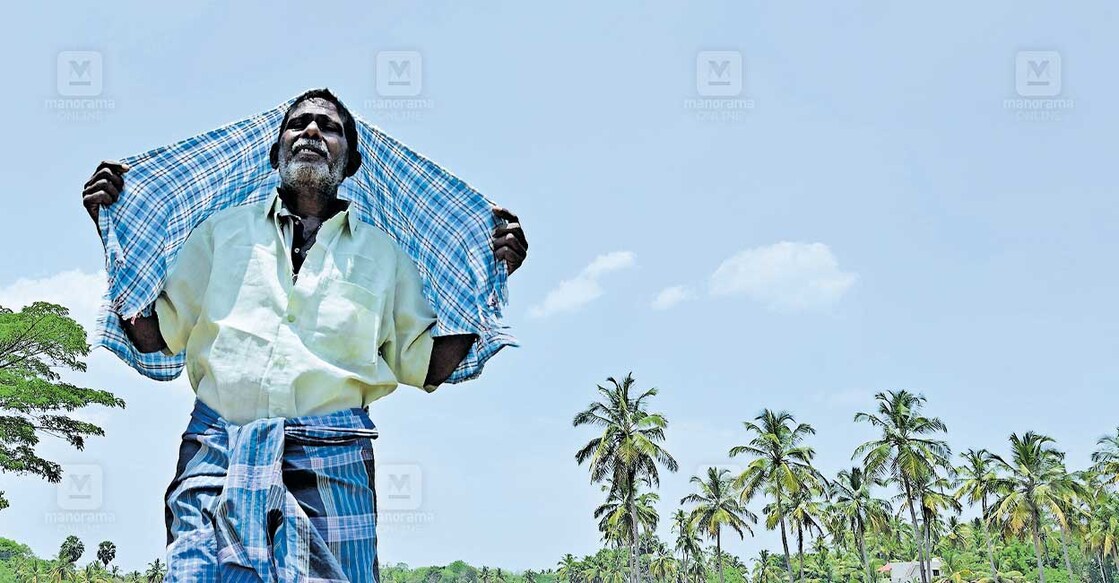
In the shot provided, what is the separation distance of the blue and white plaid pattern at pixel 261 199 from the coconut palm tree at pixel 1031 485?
4436 centimetres

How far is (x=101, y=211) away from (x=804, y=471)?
41600 mm

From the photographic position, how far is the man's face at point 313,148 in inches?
129

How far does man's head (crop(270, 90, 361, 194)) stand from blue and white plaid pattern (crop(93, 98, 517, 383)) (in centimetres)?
11

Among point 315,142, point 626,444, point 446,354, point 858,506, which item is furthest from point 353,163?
point 858,506

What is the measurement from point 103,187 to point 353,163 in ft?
2.81

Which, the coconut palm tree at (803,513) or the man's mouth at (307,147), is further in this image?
the coconut palm tree at (803,513)

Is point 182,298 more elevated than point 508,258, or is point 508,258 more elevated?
point 508,258

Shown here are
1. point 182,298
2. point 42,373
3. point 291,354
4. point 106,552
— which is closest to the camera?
point 291,354

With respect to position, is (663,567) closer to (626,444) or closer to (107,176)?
(626,444)

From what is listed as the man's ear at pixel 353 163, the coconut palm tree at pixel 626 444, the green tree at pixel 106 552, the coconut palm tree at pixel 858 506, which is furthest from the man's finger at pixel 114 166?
the green tree at pixel 106 552

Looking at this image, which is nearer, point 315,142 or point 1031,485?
point 315,142

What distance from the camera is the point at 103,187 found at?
3100 mm

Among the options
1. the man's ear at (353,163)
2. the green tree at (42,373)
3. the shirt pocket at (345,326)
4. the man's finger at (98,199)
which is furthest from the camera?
the green tree at (42,373)

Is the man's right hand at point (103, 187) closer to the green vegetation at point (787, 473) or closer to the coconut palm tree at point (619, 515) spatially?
the green vegetation at point (787, 473)
